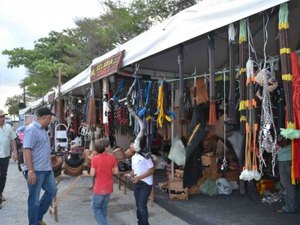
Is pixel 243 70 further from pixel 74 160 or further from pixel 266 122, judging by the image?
pixel 74 160

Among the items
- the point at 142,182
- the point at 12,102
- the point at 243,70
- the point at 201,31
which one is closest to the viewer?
the point at 243,70

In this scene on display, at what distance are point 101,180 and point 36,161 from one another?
915 millimetres

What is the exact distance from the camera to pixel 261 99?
12.1 feet

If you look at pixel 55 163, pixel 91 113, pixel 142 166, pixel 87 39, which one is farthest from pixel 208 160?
Answer: pixel 87 39

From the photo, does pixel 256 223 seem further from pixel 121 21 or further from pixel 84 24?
pixel 84 24

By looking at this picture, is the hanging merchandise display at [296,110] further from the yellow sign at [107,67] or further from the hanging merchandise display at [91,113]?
the hanging merchandise display at [91,113]

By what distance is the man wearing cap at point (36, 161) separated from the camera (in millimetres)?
5078

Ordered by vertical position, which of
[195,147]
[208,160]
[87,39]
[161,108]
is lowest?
[208,160]

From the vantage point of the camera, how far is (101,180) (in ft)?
16.4

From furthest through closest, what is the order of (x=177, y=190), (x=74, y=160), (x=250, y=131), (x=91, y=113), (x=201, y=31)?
(x=91, y=113) < (x=177, y=190) < (x=74, y=160) < (x=201, y=31) < (x=250, y=131)

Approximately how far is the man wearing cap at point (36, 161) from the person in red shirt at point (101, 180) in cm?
71

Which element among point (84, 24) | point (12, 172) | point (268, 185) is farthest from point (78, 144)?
point (84, 24)

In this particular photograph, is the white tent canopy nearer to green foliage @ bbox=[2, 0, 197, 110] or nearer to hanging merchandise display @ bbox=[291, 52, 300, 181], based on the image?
hanging merchandise display @ bbox=[291, 52, 300, 181]

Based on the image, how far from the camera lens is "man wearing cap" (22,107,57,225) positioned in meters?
5.08
